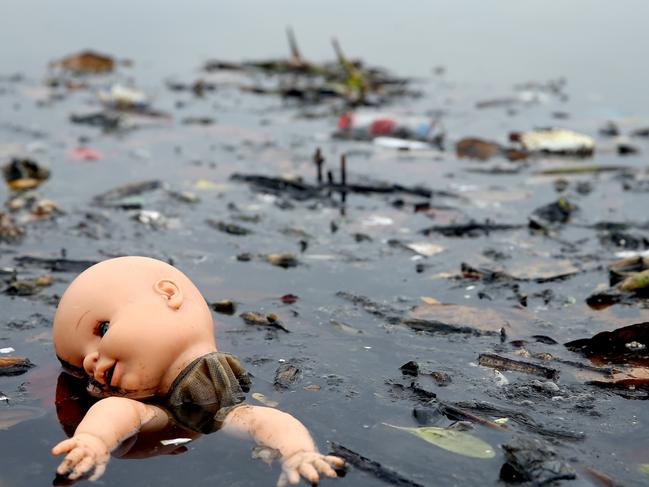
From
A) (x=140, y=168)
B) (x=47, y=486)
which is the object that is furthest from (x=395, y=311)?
(x=140, y=168)

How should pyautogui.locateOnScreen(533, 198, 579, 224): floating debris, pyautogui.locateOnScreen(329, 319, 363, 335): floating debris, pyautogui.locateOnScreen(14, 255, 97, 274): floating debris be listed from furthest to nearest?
pyautogui.locateOnScreen(533, 198, 579, 224): floating debris, pyautogui.locateOnScreen(14, 255, 97, 274): floating debris, pyautogui.locateOnScreen(329, 319, 363, 335): floating debris

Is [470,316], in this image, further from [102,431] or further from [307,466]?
[102,431]

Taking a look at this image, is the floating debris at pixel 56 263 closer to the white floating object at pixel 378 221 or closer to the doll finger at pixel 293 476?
the white floating object at pixel 378 221

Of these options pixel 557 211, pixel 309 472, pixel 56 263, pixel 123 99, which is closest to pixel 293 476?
pixel 309 472

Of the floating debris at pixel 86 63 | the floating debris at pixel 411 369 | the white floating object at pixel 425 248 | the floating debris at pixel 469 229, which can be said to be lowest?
the floating debris at pixel 411 369

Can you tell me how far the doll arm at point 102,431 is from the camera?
9.98ft

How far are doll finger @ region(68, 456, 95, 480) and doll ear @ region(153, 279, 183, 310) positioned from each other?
73cm

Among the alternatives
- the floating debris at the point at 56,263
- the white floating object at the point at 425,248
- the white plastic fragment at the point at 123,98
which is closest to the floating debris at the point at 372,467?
the floating debris at the point at 56,263

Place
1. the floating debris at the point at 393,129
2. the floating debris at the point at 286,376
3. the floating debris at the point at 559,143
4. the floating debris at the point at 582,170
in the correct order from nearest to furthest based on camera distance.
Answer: the floating debris at the point at 286,376 < the floating debris at the point at 582,170 < the floating debris at the point at 559,143 < the floating debris at the point at 393,129

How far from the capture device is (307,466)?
120 inches

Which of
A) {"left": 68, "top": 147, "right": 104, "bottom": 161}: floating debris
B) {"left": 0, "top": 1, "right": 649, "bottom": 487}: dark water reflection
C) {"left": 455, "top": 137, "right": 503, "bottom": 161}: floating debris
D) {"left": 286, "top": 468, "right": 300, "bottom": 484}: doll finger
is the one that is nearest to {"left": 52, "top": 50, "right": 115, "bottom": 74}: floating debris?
{"left": 0, "top": 1, "right": 649, "bottom": 487}: dark water reflection

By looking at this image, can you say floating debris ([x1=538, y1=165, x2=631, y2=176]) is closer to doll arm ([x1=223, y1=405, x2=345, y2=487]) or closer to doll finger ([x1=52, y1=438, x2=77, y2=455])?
doll arm ([x1=223, y1=405, x2=345, y2=487])

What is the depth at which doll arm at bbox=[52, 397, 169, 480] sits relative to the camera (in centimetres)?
304

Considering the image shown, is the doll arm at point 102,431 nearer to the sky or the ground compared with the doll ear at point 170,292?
nearer to the ground
